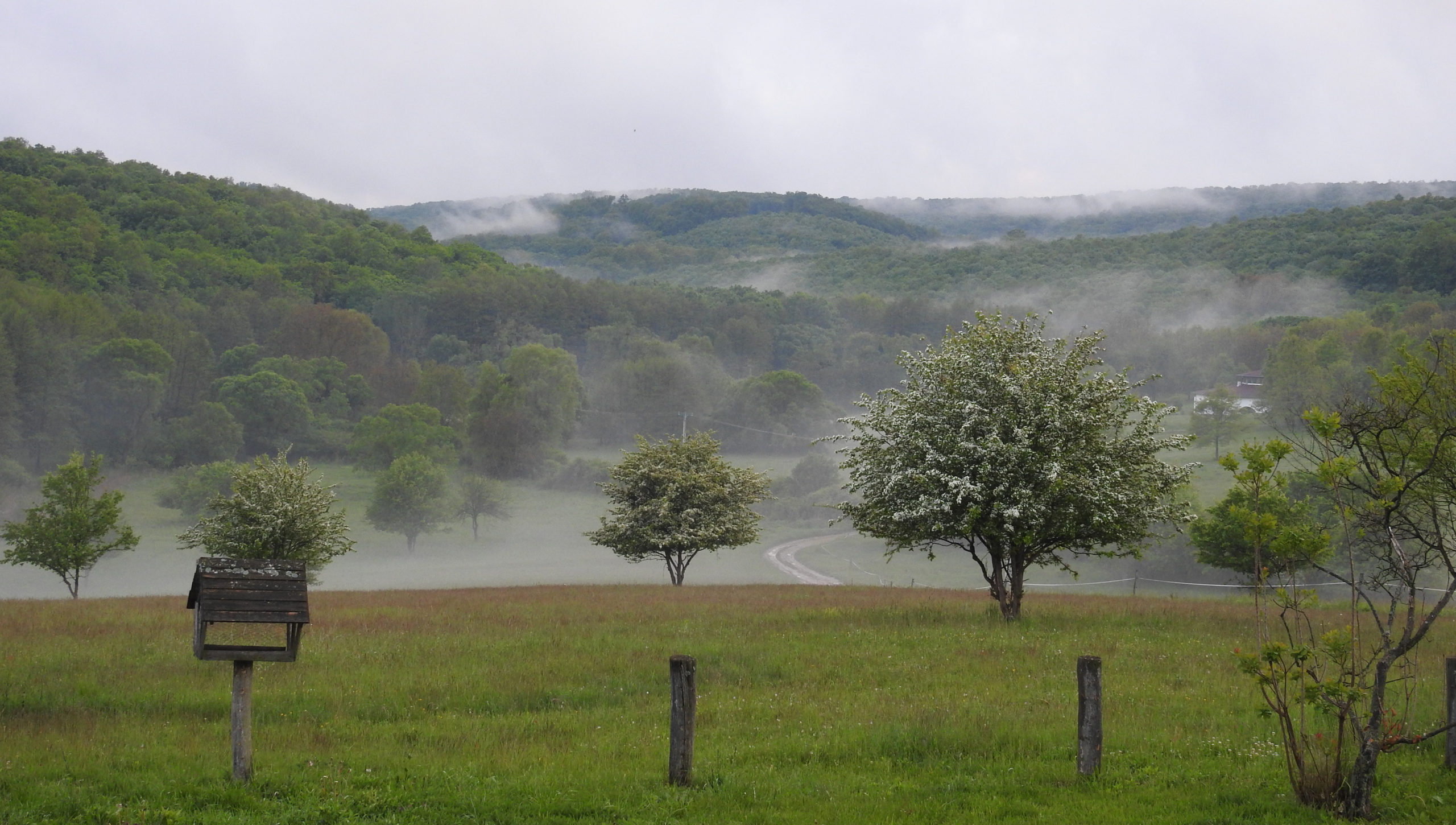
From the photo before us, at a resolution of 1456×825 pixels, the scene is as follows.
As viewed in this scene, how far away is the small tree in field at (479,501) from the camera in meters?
102

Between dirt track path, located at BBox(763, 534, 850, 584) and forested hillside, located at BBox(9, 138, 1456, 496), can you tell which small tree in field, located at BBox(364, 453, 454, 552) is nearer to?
forested hillside, located at BBox(9, 138, 1456, 496)

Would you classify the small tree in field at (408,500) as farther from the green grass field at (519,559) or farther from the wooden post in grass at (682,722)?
the wooden post in grass at (682,722)

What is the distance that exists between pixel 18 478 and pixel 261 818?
109m

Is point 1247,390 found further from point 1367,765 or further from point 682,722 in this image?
point 682,722

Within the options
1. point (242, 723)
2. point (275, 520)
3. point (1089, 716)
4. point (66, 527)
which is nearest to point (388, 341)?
point (66, 527)

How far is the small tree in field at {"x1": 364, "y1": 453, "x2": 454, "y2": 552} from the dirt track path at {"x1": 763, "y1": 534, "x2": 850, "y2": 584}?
103 ft

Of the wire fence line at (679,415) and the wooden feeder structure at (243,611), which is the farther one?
the wire fence line at (679,415)

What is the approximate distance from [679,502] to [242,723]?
33.7 meters

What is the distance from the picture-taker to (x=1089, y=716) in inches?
434

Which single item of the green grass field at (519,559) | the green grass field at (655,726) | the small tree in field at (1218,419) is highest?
the small tree in field at (1218,419)

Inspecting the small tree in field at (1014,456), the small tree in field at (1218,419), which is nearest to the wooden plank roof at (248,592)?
the small tree in field at (1014,456)

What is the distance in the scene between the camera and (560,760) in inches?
475

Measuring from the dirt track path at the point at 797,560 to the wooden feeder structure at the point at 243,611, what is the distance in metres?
49.9

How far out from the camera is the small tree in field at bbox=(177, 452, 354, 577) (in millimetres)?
37000
